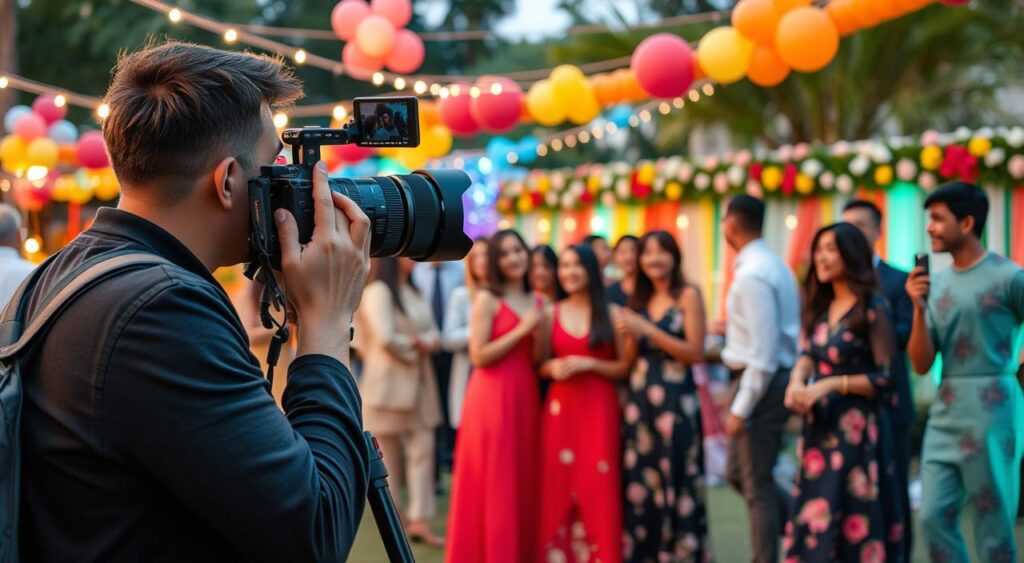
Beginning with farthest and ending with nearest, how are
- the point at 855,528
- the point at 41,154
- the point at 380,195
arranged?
the point at 41,154 → the point at 855,528 → the point at 380,195

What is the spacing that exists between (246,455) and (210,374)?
4.2 inches

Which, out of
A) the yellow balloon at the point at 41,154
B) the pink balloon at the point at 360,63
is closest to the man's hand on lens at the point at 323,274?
the pink balloon at the point at 360,63

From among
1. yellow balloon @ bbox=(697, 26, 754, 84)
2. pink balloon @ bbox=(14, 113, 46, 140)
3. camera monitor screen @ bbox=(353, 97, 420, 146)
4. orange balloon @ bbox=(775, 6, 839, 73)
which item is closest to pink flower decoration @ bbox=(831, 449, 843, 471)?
orange balloon @ bbox=(775, 6, 839, 73)

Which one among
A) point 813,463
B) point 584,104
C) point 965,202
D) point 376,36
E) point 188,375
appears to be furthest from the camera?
point 584,104

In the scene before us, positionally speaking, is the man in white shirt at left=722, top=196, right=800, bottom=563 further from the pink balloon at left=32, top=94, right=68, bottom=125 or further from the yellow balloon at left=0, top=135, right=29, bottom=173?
the pink balloon at left=32, top=94, right=68, bottom=125

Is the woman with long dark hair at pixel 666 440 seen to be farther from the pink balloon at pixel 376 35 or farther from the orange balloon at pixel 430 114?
the orange balloon at pixel 430 114

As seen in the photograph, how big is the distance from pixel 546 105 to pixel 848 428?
3.28 meters

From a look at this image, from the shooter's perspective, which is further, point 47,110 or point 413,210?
point 47,110

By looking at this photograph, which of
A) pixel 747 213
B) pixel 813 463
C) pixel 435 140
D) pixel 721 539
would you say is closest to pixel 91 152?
pixel 435 140

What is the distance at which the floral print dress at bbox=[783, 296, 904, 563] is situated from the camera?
4590 mm

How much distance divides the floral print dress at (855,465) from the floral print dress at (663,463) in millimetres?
664

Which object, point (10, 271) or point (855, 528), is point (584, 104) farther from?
point (10, 271)

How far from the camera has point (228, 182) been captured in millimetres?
1521

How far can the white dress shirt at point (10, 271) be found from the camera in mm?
4758
